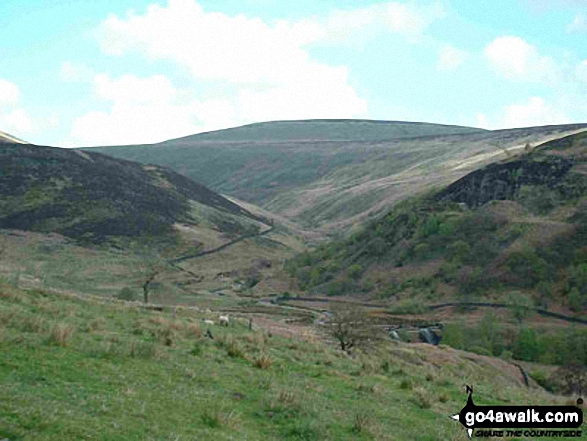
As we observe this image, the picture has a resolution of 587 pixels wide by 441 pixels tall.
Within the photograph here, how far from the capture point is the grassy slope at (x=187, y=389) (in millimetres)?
9344

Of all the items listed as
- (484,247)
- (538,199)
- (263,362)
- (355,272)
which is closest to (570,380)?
(263,362)

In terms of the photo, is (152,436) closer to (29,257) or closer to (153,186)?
(29,257)

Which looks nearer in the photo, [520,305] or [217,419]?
[217,419]

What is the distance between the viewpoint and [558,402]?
1986 cm

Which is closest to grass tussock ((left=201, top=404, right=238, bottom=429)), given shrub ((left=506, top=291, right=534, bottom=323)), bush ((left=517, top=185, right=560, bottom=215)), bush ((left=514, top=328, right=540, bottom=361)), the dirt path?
bush ((left=514, top=328, right=540, bottom=361))

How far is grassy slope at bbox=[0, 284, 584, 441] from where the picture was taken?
9344 mm

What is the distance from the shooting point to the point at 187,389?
485 inches

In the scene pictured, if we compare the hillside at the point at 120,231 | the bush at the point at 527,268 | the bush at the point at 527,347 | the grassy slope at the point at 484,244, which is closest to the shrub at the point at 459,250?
the grassy slope at the point at 484,244

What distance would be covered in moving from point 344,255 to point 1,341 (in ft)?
222

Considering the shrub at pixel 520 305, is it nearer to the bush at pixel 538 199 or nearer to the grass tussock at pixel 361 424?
the bush at pixel 538 199

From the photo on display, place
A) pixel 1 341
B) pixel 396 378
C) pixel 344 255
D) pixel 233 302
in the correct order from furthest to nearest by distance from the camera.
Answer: pixel 344 255, pixel 233 302, pixel 396 378, pixel 1 341

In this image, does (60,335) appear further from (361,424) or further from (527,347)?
(527,347)

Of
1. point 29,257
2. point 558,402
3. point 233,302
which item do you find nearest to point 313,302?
point 233,302

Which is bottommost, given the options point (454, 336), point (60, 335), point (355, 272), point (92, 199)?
point (454, 336)
